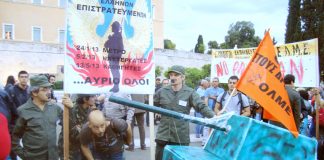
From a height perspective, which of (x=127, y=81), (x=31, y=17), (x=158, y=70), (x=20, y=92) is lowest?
(x=20, y=92)

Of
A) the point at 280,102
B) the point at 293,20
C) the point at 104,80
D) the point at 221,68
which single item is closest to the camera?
the point at 280,102

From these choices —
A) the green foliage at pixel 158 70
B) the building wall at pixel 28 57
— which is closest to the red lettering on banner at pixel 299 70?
the green foliage at pixel 158 70

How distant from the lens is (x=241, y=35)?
62781 millimetres

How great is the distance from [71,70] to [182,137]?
178 centimetres

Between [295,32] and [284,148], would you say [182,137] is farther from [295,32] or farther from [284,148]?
→ [295,32]

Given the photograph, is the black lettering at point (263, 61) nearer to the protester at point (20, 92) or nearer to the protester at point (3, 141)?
the protester at point (3, 141)

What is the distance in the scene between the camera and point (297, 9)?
2739cm

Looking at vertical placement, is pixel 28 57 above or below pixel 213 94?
above

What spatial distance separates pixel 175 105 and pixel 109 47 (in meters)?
1.26

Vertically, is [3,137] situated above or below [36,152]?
above

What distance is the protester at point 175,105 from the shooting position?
17.4 feet

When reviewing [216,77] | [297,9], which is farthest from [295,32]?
[216,77]

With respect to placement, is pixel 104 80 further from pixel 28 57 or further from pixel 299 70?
pixel 28 57

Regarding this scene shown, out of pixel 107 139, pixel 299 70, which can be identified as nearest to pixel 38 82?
pixel 107 139
